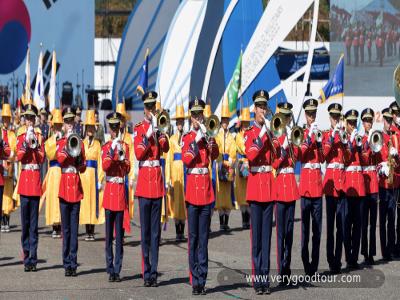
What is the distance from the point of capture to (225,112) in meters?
19.0

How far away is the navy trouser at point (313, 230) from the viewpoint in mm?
13312

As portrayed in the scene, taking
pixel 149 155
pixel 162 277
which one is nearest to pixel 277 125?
pixel 149 155

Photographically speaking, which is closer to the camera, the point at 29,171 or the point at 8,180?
the point at 29,171

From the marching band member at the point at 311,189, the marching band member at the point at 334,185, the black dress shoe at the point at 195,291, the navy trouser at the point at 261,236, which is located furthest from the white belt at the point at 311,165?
the black dress shoe at the point at 195,291

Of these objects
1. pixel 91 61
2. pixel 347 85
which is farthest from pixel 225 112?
pixel 347 85

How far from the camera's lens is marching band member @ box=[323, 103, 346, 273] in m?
13.8

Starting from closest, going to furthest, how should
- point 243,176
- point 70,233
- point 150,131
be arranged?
point 150,131 < point 70,233 < point 243,176

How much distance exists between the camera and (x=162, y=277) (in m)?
13.6

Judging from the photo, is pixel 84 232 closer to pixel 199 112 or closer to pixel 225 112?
pixel 225 112

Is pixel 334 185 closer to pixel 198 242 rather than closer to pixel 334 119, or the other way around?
pixel 334 119

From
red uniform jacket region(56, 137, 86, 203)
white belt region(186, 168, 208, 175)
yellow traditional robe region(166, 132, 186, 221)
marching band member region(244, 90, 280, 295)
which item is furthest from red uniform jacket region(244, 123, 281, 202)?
yellow traditional robe region(166, 132, 186, 221)

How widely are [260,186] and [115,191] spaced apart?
6.66 feet

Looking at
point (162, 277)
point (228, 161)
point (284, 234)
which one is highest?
point (228, 161)

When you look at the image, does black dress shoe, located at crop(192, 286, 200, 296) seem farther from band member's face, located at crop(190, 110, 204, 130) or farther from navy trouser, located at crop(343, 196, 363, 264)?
navy trouser, located at crop(343, 196, 363, 264)
